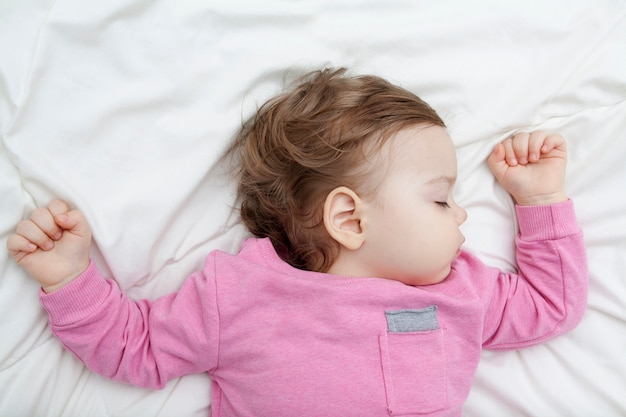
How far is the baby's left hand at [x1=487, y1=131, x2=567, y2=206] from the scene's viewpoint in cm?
118

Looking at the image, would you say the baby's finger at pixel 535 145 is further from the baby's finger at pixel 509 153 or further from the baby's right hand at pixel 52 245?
the baby's right hand at pixel 52 245

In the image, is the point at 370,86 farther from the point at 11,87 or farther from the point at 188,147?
the point at 11,87

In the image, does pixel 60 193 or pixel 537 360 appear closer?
pixel 60 193

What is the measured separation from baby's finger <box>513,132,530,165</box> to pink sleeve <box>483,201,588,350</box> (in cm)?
11

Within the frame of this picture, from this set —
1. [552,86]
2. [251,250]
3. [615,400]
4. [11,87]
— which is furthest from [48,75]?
[615,400]

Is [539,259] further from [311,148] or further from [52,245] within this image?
[52,245]

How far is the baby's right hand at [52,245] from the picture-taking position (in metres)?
0.97

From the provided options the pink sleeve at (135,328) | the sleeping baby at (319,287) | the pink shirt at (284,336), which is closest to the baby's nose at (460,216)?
the sleeping baby at (319,287)

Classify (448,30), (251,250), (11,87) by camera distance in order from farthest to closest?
1. (448,30)
2. (251,250)
3. (11,87)

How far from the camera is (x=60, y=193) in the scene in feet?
3.32

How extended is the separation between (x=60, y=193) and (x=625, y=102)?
3.84ft

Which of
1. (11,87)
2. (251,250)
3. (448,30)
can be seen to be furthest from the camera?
(448,30)

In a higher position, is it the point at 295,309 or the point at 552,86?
the point at 552,86

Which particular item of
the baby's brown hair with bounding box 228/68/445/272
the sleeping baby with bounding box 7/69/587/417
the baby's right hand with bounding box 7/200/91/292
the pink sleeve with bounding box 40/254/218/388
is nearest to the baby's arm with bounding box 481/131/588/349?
the sleeping baby with bounding box 7/69/587/417
